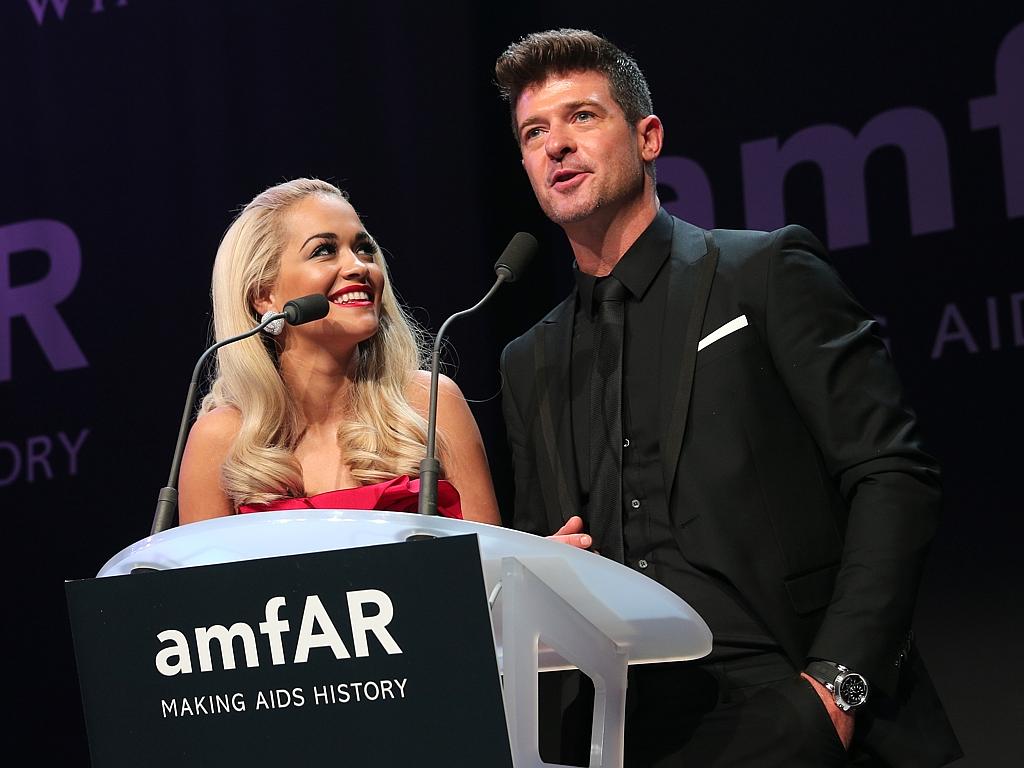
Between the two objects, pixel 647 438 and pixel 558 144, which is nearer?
pixel 647 438

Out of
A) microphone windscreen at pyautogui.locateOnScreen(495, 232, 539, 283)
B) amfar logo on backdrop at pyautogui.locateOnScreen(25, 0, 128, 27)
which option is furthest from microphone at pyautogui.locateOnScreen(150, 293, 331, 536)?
amfar logo on backdrop at pyautogui.locateOnScreen(25, 0, 128, 27)

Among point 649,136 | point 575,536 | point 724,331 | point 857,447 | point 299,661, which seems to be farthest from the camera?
point 649,136

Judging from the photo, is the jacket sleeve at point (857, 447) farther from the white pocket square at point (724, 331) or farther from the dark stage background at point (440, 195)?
the dark stage background at point (440, 195)

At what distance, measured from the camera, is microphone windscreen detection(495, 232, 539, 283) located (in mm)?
1974

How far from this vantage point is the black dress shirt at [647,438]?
77.5 inches

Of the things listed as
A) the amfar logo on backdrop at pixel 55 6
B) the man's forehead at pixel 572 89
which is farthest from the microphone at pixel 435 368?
the amfar logo on backdrop at pixel 55 6

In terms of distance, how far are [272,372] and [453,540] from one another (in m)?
1.45

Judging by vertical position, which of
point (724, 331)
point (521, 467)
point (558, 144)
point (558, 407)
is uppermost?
point (558, 144)

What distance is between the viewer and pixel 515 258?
78.2 inches

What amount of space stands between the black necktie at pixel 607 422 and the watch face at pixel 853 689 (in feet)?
1.34


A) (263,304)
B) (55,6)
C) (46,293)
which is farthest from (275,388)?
(55,6)

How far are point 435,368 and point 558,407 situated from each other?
0.52m

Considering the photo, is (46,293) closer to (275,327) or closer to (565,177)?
(275,327)

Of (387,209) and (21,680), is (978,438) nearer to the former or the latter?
(387,209)
